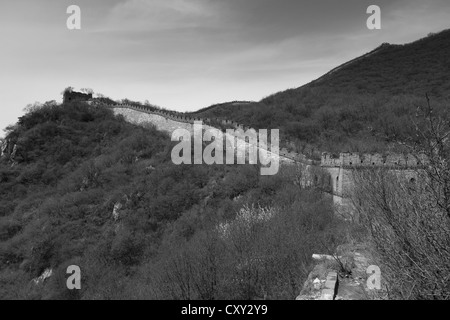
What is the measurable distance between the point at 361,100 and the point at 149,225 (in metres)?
27.5

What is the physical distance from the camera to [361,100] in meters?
34.1

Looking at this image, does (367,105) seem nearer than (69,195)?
No

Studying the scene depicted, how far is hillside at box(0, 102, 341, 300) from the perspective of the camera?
25.8ft

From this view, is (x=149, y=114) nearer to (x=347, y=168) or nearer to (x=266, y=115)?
(x=266, y=115)

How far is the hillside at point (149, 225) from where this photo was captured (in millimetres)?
7855

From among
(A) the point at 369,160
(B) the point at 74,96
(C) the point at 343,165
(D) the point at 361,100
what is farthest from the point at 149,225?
(B) the point at 74,96

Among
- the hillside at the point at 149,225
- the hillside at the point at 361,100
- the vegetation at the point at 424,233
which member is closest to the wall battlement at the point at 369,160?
the hillside at the point at 149,225

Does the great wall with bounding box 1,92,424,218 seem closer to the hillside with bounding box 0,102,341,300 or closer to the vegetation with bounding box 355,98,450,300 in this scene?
the hillside with bounding box 0,102,341,300

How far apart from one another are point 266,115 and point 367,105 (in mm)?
10509

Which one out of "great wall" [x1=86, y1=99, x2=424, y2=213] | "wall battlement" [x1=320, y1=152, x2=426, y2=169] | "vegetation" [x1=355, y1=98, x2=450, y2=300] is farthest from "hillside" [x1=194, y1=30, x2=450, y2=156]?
"vegetation" [x1=355, y1=98, x2=450, y2=300]

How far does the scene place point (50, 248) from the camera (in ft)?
53.5

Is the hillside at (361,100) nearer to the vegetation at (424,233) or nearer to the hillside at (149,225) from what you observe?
the hillside at (149,225)

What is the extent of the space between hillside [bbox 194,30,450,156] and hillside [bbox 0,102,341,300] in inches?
241

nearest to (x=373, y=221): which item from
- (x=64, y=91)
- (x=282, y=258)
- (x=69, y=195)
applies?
(x=282, y=258)
